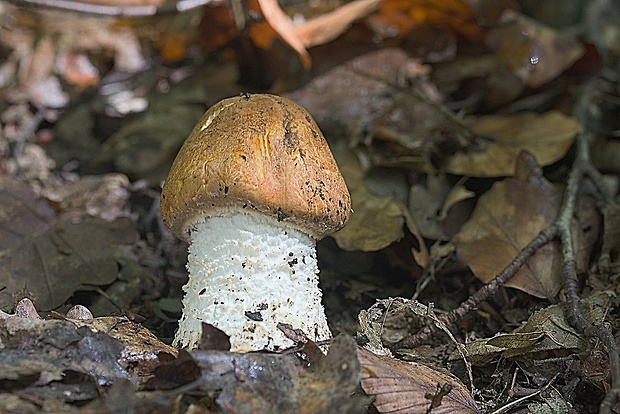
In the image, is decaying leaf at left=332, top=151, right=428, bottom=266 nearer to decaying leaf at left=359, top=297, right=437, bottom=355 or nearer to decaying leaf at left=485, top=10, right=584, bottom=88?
decaying leaf at left=359, top=297, right=437, bottom=355

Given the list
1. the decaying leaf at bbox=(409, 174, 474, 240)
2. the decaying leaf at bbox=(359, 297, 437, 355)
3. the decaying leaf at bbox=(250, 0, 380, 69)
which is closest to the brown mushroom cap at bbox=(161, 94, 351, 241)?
the decaying leaf at bbox=(359, 297, 437, 355)

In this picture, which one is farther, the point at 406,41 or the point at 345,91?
the point at 406,41

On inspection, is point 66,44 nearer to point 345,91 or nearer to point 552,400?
point 345,91

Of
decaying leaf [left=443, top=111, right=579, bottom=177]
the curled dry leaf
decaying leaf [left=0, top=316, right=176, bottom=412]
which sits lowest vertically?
decaying leaf [left=443, top=111, right=579, bottom=177]

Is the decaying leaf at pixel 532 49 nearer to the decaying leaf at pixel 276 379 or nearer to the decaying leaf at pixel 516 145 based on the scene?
the decaying leaf at pixel 516 145

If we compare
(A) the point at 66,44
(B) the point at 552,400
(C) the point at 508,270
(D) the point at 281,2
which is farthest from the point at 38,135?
(B) the point at 552,400

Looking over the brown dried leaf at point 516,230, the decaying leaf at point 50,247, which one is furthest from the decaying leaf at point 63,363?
the brown dried leaf at point 516,230

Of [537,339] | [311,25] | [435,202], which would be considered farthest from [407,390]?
[311,25]

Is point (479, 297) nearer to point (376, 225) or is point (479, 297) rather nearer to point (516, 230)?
point (516, 230)
